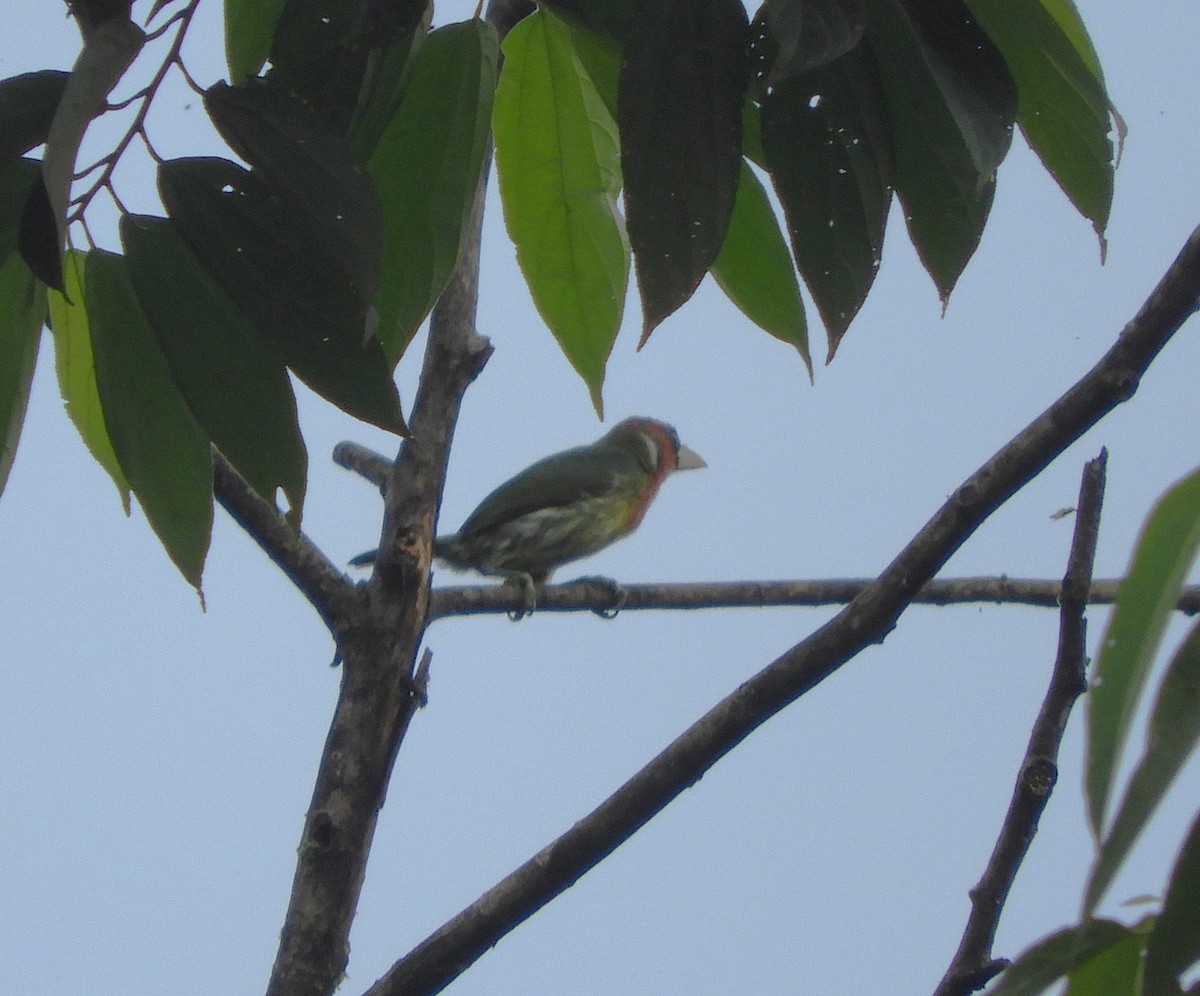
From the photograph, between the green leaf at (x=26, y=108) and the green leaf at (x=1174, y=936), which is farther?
the green leaf at (x=26, y=108)

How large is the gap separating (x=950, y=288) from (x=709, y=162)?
0.22 m

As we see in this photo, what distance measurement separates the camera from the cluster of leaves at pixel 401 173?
97 cm

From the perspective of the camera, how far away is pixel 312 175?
3.25 ft

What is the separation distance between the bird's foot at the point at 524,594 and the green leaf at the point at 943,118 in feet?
4.72

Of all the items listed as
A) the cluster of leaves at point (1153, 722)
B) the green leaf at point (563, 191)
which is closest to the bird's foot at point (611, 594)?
Answer: the green leaf at point (563, 191)

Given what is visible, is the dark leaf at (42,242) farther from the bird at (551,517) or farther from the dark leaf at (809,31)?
the bird at (551,517)

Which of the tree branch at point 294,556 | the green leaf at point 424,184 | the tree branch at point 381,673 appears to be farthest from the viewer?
the tree branch at point 294,556

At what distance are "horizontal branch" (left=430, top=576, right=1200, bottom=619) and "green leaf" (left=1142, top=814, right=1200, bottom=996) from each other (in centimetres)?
143

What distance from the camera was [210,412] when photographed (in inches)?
41.9

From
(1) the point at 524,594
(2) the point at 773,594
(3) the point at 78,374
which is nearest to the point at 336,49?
(3) the point at 78,374

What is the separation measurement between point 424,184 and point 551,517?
3369mm

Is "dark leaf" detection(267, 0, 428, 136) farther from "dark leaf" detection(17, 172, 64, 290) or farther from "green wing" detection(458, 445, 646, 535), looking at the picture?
"green wing" detection(458, 445, 646, 535)

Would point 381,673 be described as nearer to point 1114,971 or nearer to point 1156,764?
point 1114,971

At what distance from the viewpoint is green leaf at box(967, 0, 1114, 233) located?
3.43 feet
